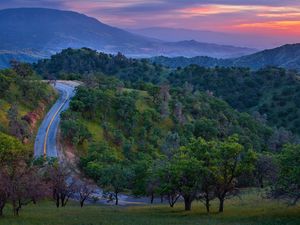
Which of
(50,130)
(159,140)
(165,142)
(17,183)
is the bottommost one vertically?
(17,183)

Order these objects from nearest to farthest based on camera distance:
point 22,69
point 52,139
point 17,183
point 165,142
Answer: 1. point 17,183
2. point 52,139
3. point 165,142
4. point 22,69

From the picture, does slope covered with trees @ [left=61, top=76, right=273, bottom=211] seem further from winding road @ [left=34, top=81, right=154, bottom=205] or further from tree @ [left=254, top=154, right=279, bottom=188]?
tree @ [left=254, top=154, right=279, bottom=188]

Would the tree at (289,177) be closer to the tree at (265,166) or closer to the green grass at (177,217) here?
the green grass at (177,217)

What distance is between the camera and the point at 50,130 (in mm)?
89812

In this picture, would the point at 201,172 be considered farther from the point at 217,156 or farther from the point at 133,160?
the point at 133,160

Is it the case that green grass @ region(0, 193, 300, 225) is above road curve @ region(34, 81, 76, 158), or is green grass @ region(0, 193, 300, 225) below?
below

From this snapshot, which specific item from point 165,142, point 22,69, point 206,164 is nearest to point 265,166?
point 206,164

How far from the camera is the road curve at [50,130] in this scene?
257 ft

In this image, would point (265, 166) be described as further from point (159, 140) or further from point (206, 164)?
point (159, 140)

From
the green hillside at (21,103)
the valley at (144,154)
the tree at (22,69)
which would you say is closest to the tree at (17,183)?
the valley at (144,154)

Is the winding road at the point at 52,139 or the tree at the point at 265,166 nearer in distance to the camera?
the tree at the point at 265,166

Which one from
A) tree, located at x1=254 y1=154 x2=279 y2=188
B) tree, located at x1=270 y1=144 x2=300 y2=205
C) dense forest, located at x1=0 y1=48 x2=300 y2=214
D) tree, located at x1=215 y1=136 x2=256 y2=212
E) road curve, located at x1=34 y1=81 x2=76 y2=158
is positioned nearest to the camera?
tree, located at x1=270 y1=144 x2=300 y2=205

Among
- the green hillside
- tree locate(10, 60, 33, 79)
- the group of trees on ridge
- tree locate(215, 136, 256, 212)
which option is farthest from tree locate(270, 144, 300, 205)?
tree locate(10, 60, 33, 79)

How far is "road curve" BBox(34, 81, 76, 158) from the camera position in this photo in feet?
257
